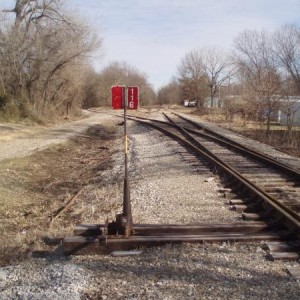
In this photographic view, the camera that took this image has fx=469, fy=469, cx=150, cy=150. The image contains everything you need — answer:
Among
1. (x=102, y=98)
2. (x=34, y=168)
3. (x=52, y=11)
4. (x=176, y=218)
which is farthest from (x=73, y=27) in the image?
(x=102, y=98)

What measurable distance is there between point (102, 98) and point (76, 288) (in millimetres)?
96769

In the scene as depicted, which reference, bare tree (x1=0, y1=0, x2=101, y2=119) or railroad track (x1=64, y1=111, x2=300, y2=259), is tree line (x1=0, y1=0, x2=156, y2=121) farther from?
railroad track (x1=64, y1=111, x2=300, y2=259)

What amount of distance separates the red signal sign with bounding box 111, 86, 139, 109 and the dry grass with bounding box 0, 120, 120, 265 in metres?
2.19

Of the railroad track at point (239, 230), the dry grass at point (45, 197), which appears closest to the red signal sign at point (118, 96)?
the railroad track at point (239, 230)

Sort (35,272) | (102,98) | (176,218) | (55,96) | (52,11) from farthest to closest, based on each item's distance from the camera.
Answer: (102,98) → (55,96) → (52,11) → (176,218) → (35,272)

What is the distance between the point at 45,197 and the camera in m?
12.2

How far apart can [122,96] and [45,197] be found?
19.4ft

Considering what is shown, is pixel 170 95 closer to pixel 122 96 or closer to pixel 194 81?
pixel 194 81

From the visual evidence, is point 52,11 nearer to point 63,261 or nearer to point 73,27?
point 73,27

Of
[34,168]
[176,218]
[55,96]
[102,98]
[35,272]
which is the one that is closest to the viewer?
[35,272]

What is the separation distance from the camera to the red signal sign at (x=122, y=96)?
280 inches

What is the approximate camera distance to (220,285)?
502 centimetres

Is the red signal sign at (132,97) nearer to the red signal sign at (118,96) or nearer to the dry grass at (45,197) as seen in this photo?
the red signal sign at (118,96)

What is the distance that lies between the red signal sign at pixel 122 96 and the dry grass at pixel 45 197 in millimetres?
2185
